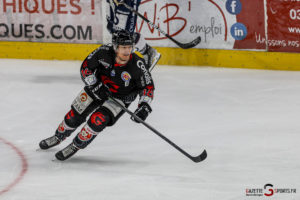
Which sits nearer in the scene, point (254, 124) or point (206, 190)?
point (206, 190)

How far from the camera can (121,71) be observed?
506 cm

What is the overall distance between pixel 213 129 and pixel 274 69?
7.60 feet

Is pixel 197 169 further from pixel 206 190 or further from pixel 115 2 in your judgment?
pixel 115 2

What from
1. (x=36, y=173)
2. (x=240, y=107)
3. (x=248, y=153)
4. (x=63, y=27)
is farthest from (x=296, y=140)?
(x=63, y=27)

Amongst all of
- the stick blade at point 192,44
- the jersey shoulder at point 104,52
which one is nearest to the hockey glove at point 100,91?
the jersey shoulder at point 104,52

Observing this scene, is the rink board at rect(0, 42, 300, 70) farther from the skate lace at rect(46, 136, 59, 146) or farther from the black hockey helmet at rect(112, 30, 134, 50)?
the black hockey helmet at rect(112, 30, 134, 50)

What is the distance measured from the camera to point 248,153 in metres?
5.48

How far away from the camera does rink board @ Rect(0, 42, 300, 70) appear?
8133mm

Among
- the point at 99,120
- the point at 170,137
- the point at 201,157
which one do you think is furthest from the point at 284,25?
the point at 99,120

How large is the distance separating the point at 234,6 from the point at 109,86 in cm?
346

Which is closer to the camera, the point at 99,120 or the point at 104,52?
the point at 99,120

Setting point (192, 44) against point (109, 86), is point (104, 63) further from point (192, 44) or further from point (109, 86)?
point (192, 44)

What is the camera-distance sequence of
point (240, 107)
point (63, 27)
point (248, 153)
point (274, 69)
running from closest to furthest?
point (248, 153) < point (240, 107) < point (274, 69) < point (63, 27)

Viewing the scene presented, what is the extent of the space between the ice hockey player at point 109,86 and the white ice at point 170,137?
35 cm
